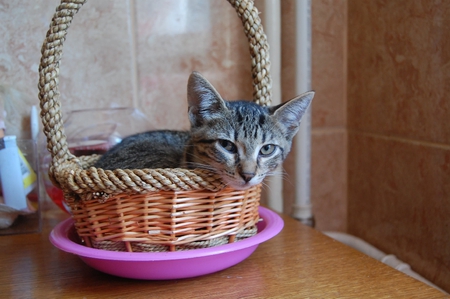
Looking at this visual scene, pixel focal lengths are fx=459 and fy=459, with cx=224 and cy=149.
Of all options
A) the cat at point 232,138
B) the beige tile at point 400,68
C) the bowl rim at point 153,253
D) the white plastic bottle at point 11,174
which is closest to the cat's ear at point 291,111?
the cat at point 232,138

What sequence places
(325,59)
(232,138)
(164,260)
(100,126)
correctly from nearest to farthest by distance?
(164,260) → (232,138) → (100,126) → (325,59)

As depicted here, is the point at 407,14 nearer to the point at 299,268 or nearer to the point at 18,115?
the point at 299,268

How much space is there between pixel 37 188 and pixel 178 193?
1.72 feet

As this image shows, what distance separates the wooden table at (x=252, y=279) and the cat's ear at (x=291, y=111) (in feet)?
0.82

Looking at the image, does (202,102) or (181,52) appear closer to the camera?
(202,102)

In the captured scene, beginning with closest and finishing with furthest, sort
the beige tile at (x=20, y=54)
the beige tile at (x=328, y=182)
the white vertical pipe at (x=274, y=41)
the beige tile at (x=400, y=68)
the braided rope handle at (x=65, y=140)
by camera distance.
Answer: the braided rope handle at (x=65, y=140) < the beige tile at (x=400, y=68) < the beige tile at (x=20, y=54) < the white vertical pipe at (x=274, y=41) < the beige tile at (x=328, y=182)

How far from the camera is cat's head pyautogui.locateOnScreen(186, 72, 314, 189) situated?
2.66 feet

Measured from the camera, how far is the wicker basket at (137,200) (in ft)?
2.32

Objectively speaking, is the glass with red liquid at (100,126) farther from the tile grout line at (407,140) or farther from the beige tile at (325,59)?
the tile grout line at (407,140)

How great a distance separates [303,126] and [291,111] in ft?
1.36

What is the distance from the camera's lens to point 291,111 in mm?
877

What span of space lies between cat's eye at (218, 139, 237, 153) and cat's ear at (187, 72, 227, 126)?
0.18 ft

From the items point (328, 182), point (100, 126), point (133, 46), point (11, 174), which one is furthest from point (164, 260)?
point (328, 182)

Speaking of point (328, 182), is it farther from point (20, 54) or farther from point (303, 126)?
point (20, 54)
